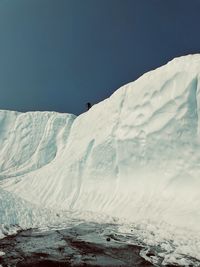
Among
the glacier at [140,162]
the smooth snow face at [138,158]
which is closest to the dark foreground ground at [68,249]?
the glacier at [140,162]

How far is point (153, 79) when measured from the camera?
23078 millimetres

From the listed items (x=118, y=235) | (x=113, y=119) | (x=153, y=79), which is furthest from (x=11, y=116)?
(x=118, y=235)

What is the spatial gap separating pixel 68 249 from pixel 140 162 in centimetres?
999

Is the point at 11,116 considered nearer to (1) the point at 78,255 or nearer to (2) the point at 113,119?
(2) the point at 113,119

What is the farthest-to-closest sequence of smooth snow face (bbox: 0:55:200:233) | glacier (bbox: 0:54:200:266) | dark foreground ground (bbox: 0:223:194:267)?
1. smooth snow face (bbox: 0:55:200:233)
2. glacier (bbox: 0:54:200:266)
3. dark foreground ground (bbox: 0:223:194:267)

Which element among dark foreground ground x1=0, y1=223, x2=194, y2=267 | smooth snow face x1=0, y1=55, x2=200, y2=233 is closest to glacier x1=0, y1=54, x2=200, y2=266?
smooth snow face x1=0, y1=55, x2=200, y2=233

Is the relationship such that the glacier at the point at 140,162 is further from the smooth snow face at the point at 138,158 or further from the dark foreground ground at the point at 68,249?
the dark foreground ground at the point at 68,249

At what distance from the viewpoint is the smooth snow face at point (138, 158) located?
1855 cm

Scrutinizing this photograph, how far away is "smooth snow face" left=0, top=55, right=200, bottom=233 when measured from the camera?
60.8ft

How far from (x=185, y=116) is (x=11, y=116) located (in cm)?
3218

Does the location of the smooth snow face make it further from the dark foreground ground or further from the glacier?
the dark foreground ground

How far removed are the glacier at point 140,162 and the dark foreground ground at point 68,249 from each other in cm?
197

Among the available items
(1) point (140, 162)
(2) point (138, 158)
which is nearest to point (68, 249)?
(1) point (140, 162)

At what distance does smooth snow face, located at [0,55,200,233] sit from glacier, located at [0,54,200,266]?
5 centimetres
